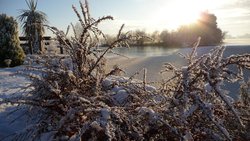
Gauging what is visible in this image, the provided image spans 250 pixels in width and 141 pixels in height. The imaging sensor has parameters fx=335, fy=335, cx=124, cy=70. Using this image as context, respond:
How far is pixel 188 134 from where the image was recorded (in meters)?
1.65

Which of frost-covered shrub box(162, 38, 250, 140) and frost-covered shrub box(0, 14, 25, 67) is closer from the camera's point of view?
frost-covered shrub box(162, 38, 250, 140)

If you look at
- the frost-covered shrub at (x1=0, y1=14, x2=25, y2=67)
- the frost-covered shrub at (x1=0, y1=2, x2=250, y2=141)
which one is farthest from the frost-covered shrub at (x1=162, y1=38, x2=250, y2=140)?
the frost-covered shrub at (x1=0, y1=14, x2=25, y2=67)

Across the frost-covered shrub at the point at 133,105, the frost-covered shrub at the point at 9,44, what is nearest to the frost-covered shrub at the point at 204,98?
the frost-covered shrub at the point at 133,105

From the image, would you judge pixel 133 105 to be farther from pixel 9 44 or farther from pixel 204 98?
pixel 9 44

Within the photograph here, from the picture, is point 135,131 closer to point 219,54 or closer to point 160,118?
point 160,118

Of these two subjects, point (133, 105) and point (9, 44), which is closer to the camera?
point (133, 105)

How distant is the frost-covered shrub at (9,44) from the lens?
14875mm

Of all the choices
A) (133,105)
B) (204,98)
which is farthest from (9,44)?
(204,98)

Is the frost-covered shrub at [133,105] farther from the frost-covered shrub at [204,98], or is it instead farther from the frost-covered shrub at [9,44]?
the frost-covered shrub at [9,44]

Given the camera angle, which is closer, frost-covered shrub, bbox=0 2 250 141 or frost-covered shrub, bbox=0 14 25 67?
frost-covered shrub, bbox=0 2 250 141

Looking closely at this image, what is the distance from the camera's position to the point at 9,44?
15.0 m

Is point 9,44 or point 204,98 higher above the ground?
point 204,98

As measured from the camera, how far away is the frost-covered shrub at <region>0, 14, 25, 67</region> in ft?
48.8

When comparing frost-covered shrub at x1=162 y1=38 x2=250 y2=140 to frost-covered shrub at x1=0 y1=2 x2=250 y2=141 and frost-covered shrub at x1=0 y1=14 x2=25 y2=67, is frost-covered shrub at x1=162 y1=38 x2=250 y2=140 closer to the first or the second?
frost-covered shrub at x1=0 y1=2 x2=250 y2=141
